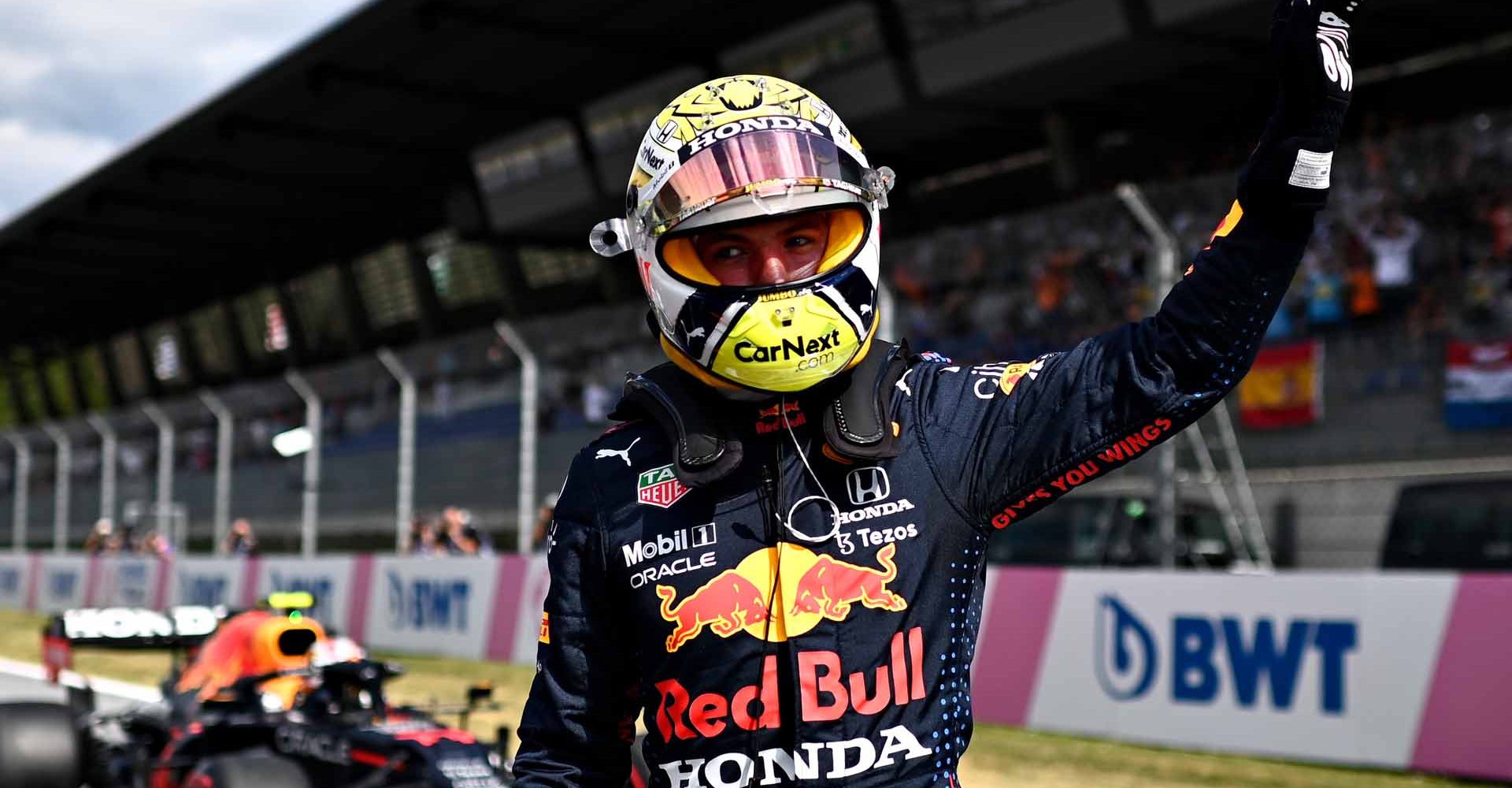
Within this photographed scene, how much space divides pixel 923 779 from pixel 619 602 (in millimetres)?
460

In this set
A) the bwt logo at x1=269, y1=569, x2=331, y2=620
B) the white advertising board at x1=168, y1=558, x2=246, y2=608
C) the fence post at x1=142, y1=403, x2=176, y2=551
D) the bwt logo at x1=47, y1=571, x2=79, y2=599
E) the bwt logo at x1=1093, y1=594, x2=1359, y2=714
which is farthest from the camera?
the bwt logo at x1=47, y1=571, x2=79, y2=599

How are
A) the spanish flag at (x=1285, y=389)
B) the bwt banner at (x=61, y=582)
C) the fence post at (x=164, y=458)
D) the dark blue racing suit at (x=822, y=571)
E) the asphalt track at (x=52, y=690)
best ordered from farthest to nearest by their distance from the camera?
1. the bwt banner at (x=61, y=582)
2. the fence post at (x=164, y=458)
3. the asphalt track at (x=52, y=690)
4. the spanish flag at (x=1285, y=389)
5. the dark blue racing suit at (x=822, y=571)

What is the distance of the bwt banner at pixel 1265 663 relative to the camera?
7.04 meters

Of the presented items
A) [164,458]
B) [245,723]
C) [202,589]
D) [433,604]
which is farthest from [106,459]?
[245,723]

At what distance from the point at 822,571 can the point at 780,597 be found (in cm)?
7

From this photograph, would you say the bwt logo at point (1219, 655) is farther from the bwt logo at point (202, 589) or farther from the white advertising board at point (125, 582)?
the white advertising board at point (125, 582)

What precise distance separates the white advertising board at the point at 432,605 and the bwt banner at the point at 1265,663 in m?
5.78

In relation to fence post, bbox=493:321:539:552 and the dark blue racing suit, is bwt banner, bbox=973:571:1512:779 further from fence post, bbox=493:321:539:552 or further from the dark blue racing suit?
the dark blue racing suit

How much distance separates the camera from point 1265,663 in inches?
304

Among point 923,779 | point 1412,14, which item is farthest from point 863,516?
point 1412,14

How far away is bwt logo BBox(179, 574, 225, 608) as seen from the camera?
19047 mm

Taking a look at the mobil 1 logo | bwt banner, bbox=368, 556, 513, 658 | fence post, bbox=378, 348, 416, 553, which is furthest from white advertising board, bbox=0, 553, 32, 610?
the mobil 1 logo

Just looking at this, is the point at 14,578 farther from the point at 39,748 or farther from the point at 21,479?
the point at 39,748

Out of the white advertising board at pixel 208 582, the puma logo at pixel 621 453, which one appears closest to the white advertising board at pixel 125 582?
the white advertising board at pixel 208 582
